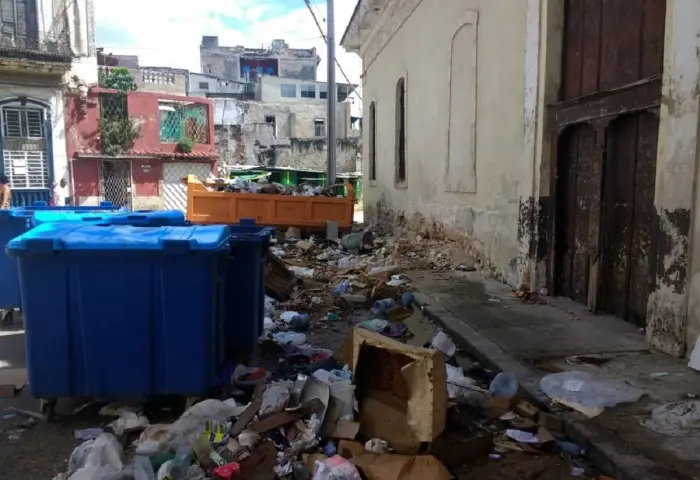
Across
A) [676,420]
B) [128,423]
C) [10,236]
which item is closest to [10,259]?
[10,236]

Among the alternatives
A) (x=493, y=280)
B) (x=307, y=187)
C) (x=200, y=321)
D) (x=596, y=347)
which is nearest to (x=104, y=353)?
(x=200, y=321)

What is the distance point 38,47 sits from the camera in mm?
20094

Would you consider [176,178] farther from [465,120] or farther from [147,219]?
[147,219]

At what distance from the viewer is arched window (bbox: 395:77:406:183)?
11.7 metres

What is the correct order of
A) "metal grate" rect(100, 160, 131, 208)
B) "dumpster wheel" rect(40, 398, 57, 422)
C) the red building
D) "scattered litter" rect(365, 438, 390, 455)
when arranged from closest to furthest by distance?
"scattered litter" rect(365, 438, 390, 455)
"dumpster wheel" rect(40, 398, 57, 422)
the red building
"metal grate" rect(100, 160, 131, 208)

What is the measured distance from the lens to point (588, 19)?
501 centimetres

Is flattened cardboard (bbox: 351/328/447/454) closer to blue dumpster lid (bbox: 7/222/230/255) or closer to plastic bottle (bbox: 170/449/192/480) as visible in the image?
plastic bottle (bbox: 170/449/192/480)

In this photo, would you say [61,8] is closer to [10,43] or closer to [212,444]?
[10,43]

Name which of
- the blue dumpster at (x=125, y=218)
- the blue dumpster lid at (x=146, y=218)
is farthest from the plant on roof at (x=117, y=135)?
the blue dumpster lid at (x=146, y=218)

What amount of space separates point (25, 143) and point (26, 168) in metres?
0.93

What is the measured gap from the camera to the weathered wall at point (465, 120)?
6.24 metres

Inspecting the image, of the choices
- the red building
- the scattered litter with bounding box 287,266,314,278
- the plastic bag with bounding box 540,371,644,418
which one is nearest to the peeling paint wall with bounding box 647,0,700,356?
the plastic bag with bounding box 540,371,644,418

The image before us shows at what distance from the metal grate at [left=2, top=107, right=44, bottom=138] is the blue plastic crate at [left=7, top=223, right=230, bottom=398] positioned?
67.5 ft

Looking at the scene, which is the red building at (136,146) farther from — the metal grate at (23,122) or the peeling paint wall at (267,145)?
the peeling paint wall at (267,145)
